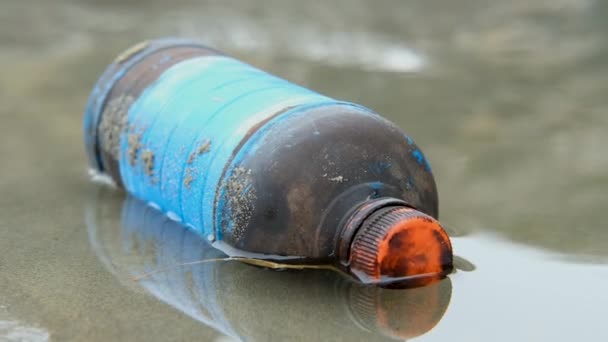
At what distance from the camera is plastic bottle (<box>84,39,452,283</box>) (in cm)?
214

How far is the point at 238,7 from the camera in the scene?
5023 millimetres

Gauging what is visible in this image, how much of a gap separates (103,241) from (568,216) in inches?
55.8

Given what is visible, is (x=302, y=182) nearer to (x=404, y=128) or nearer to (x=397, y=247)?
(x=397, y=247)

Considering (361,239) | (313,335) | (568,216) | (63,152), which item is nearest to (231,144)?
(361,239)

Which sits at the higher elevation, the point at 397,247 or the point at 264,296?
the point at 397,247

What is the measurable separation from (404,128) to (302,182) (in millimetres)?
1596

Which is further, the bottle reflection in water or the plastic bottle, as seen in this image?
the plastic bottle

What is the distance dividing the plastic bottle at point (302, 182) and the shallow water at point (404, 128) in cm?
10

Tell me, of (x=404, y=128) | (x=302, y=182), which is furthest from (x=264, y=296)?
(x=404, y=128)

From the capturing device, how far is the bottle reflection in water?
78.8 inches

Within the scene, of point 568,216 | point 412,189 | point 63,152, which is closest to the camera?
point 412,189

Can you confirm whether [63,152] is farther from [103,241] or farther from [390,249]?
[390,249]

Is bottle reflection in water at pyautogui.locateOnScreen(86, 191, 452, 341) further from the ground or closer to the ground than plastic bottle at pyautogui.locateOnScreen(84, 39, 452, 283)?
closer to the ground

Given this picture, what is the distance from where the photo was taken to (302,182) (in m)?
2.15
